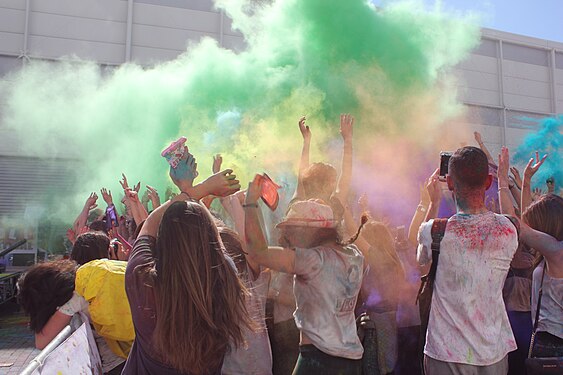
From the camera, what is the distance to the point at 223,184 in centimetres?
221

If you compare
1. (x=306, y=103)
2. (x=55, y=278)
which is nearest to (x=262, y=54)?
(x=306, y=103)

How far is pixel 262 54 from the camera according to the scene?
7086mm

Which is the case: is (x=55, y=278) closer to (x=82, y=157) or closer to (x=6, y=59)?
(x=82, y=157)

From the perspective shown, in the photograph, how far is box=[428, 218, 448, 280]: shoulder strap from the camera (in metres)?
2.31

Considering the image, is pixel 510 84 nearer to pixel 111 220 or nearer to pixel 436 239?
pixel 111 220

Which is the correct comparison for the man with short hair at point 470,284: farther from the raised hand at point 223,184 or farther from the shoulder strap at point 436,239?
the raised hand at point 223,184

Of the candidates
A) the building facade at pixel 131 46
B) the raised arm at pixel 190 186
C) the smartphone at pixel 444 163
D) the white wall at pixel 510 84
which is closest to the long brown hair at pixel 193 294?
the raised arm at pixel 190 186

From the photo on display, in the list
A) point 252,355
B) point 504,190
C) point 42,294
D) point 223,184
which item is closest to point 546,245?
point 504,190

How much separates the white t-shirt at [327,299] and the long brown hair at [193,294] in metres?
0.46

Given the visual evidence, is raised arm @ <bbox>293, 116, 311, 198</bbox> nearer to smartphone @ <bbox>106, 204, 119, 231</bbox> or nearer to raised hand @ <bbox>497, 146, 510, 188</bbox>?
raised hand @ <bbox>497, 146, 510, 188</bbox>

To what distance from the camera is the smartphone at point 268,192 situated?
2.26 metres

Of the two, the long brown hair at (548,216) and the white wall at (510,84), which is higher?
the white wall at (510,84)

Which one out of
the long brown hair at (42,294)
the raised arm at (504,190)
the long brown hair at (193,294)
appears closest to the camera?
the long brown hair at (193,294)

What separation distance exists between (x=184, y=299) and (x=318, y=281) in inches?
28.0
